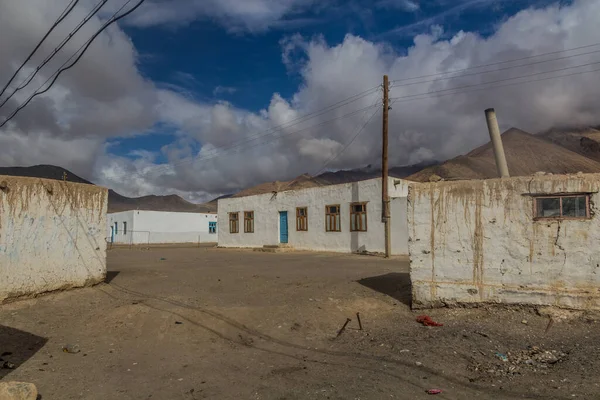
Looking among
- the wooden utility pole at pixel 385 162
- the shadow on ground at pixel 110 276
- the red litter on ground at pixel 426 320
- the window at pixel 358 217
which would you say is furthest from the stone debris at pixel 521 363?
the window at pixel 358 217

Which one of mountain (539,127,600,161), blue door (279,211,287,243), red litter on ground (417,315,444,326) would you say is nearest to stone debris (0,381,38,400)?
red litter on ground (417,315,444,326)

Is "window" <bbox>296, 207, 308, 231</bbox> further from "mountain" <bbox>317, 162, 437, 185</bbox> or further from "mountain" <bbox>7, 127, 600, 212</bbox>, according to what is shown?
"mountain" <bbox>317, 162, 437, 185</bbox>

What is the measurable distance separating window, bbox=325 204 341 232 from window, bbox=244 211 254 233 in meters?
6.76

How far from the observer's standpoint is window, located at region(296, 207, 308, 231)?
2383 cm

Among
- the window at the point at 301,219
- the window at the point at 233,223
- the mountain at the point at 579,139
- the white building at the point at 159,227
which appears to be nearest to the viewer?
the window at the point at 301,219

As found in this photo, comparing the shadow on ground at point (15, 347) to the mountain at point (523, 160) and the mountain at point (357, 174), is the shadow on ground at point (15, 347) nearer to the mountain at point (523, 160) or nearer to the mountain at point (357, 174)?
the mountain at point (523, 160)

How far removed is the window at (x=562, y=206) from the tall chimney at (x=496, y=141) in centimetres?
322

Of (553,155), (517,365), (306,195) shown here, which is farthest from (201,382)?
(553,155)

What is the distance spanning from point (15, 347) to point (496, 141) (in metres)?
10.3

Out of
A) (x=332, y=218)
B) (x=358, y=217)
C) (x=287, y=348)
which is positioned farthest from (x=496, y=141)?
(x=332, y=218)

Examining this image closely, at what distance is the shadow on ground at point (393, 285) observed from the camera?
792 centimetres

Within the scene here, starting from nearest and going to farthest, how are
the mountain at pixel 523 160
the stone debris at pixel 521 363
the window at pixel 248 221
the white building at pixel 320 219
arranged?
the stone debris at pixel 521 363 < the white building at pixel 320 219 < the window at pixel 248 221 < the mountain at pixel 523 160

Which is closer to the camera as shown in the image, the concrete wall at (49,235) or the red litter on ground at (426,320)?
the red litter on ground at (426,320)

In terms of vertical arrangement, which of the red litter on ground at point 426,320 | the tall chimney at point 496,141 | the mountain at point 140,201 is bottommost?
the red litter on ground at point 426,320
